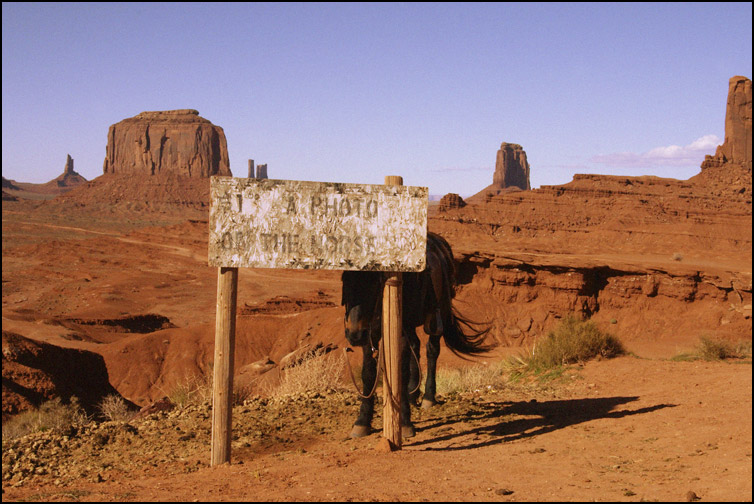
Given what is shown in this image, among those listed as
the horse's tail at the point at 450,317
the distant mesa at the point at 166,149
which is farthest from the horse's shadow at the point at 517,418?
the distant mesa at the point at 166,149

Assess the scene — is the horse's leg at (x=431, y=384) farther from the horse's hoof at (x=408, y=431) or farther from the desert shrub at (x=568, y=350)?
the desert shrub at (x=568, y=350)

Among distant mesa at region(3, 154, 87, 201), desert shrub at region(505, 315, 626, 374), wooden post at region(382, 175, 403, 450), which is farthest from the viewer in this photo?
distant mesa at region(3, 154, 87, 201)

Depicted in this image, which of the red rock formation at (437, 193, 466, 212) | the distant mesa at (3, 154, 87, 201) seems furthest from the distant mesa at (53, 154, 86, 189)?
the red rock formation at (437, 193, 466, 212)

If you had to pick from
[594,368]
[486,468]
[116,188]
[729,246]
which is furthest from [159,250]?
[116,188]

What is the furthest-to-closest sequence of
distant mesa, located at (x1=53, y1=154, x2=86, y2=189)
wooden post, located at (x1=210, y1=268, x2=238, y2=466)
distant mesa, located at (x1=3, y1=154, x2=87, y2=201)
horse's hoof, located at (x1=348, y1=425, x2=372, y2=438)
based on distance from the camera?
distant mesa, located at (x1=53, y1=154, x2=86, y2=189) → distant mesa, located at (x1=3, y1=154, x2=87, y2=201) → horse's hoof, located at (x1=348, y1=425, x2=372, y2=438) → wooden post, located at (x1=210, y1=268, x2=238, y2=466)

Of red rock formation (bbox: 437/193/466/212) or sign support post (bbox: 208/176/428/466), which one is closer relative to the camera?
sign support post (bbox: 208/176/428/466)

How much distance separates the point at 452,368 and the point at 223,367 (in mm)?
7852

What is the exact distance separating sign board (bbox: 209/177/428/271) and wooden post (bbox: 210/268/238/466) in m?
0.21

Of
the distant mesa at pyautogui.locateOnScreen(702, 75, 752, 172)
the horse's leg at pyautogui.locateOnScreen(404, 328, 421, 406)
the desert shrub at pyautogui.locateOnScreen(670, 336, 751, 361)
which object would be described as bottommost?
the desert shrub at pyautogui.locateOnScreen(670, 336, 751, 361)

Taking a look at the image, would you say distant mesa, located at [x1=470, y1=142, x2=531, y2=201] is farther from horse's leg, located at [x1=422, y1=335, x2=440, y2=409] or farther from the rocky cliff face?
horse's leg, located at [x1=422, y1=335, x2=440, y2=409]

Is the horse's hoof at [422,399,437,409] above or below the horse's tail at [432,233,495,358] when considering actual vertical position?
below

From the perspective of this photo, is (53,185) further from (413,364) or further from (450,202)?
(413,364)

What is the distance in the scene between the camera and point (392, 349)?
19.0ft

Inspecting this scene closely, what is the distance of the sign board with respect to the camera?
5.37 meters
